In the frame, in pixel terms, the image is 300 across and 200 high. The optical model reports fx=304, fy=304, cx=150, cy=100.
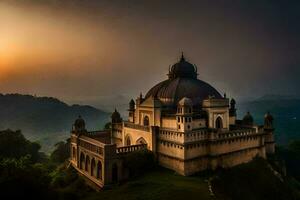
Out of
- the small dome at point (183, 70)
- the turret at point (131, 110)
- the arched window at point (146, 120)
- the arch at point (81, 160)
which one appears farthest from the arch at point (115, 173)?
the small dome at point (183, 70)

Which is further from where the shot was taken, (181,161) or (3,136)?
(3,136)

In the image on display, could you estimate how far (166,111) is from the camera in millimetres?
43844

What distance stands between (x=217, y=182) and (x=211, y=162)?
3410 millimetres

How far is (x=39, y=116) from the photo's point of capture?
173 m

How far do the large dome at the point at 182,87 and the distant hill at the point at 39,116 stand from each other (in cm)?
10608

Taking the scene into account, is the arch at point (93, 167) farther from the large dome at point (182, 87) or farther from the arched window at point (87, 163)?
the large dome at point (182, 87)

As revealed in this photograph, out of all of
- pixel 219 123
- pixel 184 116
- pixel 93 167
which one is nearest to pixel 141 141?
pixel 93 167

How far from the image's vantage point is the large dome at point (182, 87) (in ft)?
149

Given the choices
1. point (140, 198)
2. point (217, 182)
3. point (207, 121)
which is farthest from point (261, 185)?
point (140, 198)

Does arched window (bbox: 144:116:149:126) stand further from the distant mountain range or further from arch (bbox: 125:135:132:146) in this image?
the distant mountain range

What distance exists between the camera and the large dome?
149 feet

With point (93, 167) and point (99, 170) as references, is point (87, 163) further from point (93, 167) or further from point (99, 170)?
point (99, 170)

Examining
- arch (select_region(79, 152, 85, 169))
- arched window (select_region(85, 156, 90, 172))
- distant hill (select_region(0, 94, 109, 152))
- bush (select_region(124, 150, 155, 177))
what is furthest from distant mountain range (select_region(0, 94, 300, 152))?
bush (select_region(124, 150, 155, 177))

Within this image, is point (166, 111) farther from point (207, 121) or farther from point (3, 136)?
point (3, 136)
